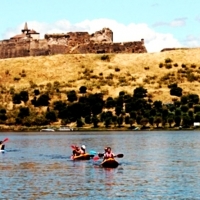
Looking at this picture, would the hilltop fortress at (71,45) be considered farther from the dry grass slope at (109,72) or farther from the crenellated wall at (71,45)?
the dry grass slope at (109,72)

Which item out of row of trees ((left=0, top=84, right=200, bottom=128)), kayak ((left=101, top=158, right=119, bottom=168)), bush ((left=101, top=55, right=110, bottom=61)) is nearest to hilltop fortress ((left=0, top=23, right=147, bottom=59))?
bush ((left=101, top=55, right=110, bottom=61))

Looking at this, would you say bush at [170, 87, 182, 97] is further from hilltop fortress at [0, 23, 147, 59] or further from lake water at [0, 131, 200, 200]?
hilltop fortress at [0, 23, 147, 59]

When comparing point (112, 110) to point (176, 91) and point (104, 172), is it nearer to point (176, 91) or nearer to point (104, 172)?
point (176, 91)

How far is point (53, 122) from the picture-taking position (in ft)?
306

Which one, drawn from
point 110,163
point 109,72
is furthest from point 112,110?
point 110,163

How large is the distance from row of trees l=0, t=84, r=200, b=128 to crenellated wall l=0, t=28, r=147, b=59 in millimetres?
33851

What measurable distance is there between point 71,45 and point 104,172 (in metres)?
90.4

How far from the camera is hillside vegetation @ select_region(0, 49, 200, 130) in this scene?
328 ft

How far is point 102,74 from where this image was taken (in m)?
112

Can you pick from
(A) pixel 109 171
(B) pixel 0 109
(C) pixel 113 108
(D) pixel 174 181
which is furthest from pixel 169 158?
(B) pixel 0 109

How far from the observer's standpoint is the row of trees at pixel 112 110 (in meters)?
87.9

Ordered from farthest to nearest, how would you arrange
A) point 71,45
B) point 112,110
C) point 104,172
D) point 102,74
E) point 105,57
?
point 71,45, point 105,57, point 102,74, point 112,110, point 104,172

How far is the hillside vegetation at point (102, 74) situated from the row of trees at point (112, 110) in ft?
4.55

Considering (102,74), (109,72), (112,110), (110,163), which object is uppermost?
(109,72)
